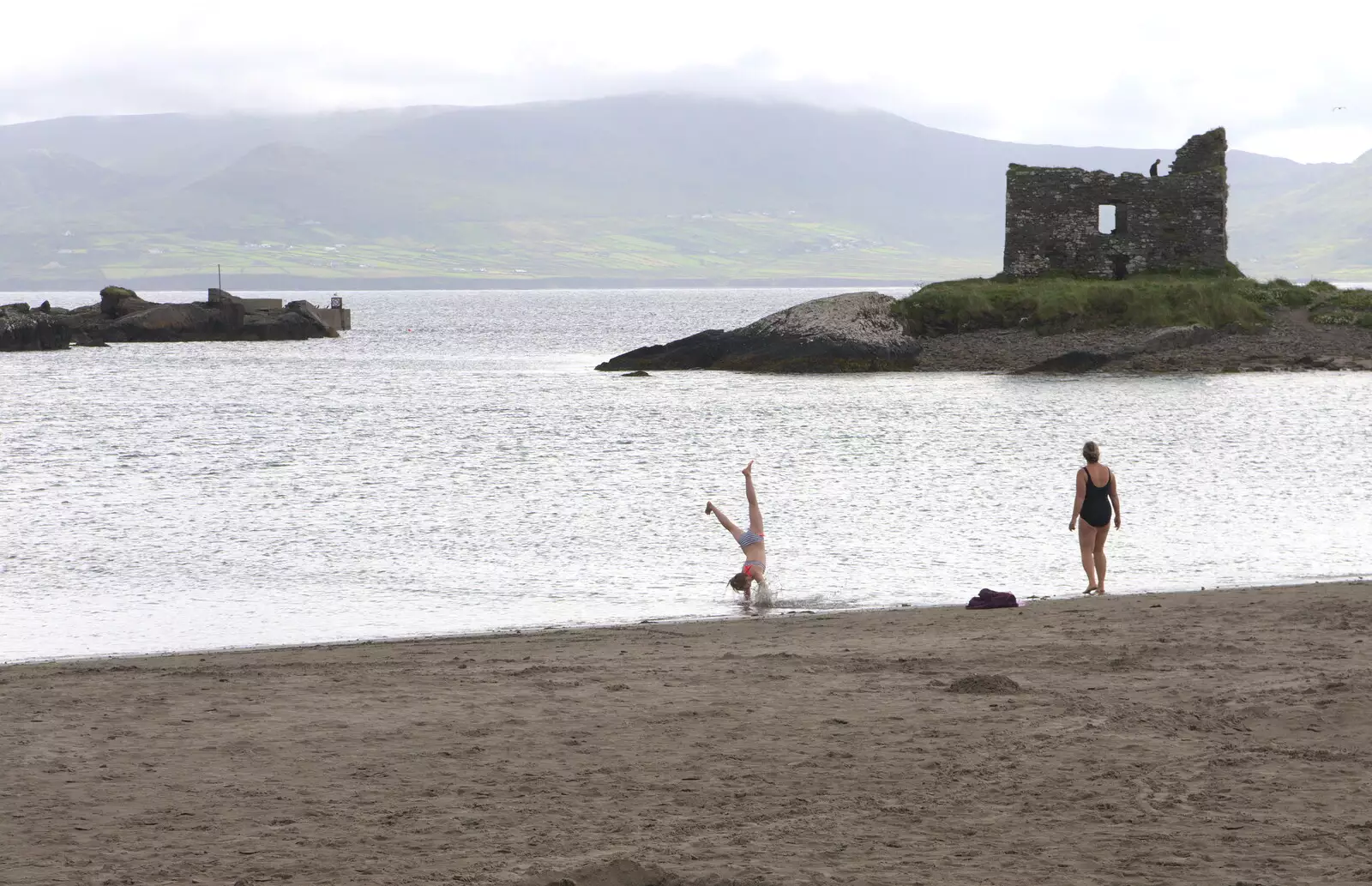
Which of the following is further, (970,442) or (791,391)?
(791,391)

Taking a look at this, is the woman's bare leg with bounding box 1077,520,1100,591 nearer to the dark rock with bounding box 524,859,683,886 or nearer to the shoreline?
the shoreline

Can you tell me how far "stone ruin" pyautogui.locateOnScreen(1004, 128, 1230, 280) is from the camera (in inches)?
2327

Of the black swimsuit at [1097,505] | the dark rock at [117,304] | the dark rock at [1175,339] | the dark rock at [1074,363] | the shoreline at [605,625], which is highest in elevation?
the dark rock at [117,304]

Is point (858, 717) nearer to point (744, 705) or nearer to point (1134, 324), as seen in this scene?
point (744, 705)

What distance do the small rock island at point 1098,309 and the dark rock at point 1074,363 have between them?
0.14 ft

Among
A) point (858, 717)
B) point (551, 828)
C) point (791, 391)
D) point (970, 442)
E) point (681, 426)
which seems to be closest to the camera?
point (551, 828)

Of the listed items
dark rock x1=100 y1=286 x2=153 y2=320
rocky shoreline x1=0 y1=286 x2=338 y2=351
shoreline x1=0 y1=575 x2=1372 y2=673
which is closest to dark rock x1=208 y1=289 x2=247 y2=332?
rocky shoreline x1=0 y1=286 x2=338 y2=351

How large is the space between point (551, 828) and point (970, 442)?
2808 cm

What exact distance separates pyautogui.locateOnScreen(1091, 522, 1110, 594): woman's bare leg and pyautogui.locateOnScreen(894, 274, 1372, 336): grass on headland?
134 ft

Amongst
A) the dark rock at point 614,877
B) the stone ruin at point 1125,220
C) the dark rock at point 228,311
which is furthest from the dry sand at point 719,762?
the dark rock at point 228,311

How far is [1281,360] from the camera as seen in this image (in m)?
54.4

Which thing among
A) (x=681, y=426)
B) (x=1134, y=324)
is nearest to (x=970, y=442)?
(x=681, y=426)

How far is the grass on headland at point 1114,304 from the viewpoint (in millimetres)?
55594

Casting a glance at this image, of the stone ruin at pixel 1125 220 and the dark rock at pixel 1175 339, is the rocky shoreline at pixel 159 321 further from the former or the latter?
the dark rock at pixel 1175 339
